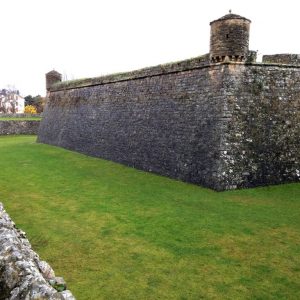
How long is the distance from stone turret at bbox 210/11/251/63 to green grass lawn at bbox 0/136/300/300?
5578 millimetres

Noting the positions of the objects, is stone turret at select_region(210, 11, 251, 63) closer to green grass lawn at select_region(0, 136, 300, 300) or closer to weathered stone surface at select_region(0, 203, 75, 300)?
green grass lawn at select_region(0, 136, 300, 300)

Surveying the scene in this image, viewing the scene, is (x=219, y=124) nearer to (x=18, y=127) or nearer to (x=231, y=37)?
(x=231, y=37)

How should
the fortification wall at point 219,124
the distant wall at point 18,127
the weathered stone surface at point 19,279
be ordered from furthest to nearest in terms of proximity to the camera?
the distant wall at point 18,127, the fortification wall at point 219,124, the weathered stone surface at point 19,279

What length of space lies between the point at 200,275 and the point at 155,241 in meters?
2.06

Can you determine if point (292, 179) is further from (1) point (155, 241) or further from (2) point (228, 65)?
(1) point (155, 241)

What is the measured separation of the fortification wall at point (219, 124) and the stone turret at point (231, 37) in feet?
1.52

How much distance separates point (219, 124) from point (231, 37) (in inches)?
139

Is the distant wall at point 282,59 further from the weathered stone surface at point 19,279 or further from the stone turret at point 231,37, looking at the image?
the weathered stone surface at point 19,279

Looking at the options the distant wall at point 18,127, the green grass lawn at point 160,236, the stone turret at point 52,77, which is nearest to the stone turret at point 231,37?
the green grass lawn at point 160,236

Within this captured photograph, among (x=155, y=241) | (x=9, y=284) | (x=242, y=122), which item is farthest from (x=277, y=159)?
(x=9, y=284)

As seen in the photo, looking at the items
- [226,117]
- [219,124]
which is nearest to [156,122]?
[219,124]

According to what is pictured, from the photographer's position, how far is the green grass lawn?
732 centimetres

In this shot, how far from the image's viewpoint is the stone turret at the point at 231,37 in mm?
14984

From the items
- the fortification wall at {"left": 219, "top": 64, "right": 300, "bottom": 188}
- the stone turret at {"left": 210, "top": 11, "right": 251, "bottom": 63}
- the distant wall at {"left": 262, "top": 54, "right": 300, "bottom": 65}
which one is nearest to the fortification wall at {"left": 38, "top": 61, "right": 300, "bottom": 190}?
the fortification wall at {"left": 219, "top": 64, "right": 300, "bottom": 188}
